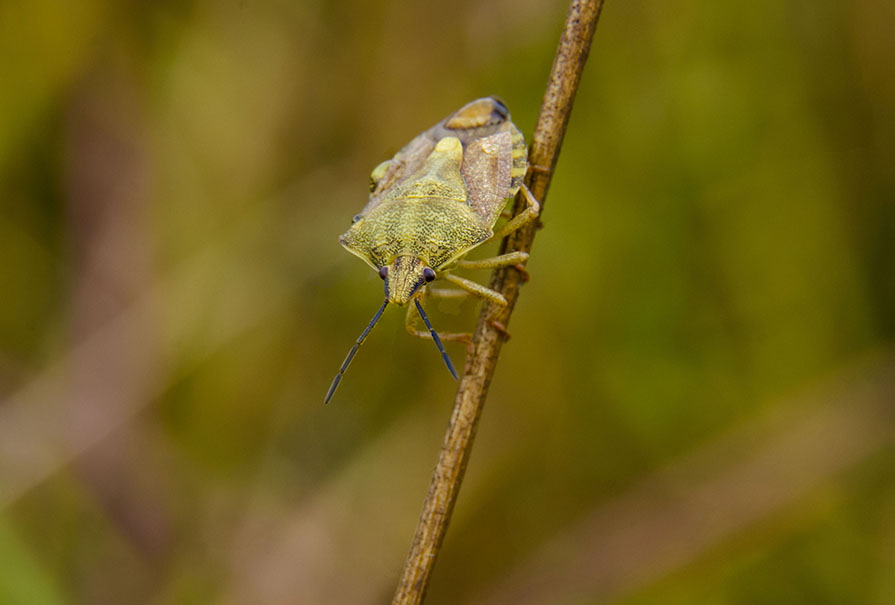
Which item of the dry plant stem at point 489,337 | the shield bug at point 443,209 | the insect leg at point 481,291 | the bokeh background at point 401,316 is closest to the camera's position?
the dry plant stem at point 489,337

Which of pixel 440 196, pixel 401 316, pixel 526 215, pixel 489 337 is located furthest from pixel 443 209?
pixel 401 316

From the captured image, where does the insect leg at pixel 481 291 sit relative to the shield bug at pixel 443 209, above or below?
below

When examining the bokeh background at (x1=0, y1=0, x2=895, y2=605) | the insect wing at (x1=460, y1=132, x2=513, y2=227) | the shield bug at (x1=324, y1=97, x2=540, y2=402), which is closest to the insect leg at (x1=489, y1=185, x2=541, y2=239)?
the shield bug at (x1=324, y1=97, x2=540, y2=402)

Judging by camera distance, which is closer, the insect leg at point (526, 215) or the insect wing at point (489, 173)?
the insect leg at point (526, 215)

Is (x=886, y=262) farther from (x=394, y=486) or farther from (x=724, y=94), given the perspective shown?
(x=394, y=486)

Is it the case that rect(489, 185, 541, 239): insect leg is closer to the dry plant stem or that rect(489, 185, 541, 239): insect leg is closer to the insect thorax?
the dry plant stem

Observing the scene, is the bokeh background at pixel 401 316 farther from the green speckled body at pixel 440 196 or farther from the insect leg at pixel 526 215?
the insect leg at pixel 526 215

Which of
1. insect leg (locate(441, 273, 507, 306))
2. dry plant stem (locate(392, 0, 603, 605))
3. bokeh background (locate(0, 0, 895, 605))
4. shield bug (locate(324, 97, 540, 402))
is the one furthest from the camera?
bokeh background (locate(0, 0, 895, 605))

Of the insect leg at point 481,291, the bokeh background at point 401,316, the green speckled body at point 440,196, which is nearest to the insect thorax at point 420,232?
the green speckled body at point 440,196
